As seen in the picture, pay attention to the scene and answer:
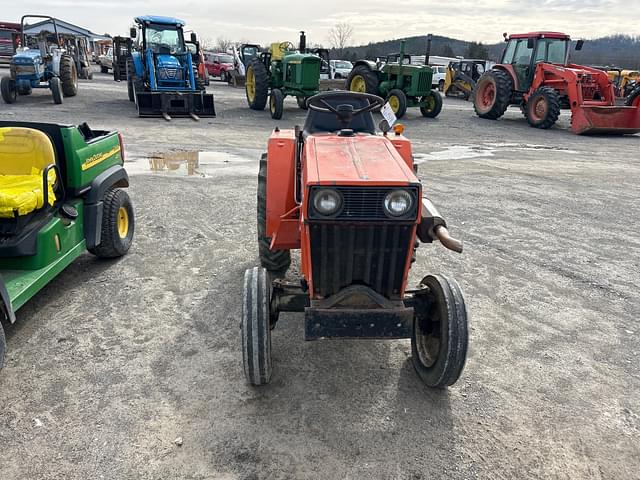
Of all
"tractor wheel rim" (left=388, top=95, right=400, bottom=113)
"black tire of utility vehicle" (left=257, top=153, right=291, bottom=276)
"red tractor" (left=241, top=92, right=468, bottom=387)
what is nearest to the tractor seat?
"black tire of utility vehicle" (left=257, top=153, right=291, bottom=276)

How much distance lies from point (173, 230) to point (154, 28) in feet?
36.6

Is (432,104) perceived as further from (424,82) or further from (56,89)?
(56,89)

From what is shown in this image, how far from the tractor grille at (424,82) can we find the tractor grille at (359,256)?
13444mm

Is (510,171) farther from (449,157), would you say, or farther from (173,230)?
(173,230)

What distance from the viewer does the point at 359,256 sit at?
2861 millimetres

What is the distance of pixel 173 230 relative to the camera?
560 cm

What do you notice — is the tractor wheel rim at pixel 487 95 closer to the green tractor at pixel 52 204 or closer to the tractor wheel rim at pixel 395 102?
the tractor wheel rim at pixel 395 102

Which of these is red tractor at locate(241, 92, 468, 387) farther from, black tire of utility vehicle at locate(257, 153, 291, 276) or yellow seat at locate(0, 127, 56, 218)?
yellow seat at locate(0, 127, 56, 218)

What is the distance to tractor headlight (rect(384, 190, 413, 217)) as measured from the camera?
8.72 ft

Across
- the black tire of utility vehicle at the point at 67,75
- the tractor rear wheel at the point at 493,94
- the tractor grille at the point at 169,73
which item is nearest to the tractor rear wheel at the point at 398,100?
the tractor rear wheel at the point at 493,94

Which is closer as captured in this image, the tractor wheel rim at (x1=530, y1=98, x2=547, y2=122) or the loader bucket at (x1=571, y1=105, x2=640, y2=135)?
the loader bucket at (x1=571, y1=105, x2=640, y2=135)

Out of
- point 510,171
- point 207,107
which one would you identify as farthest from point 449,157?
point 207,107

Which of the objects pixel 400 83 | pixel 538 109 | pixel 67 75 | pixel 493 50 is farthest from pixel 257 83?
pixel 493 50

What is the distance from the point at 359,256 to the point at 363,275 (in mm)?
130
